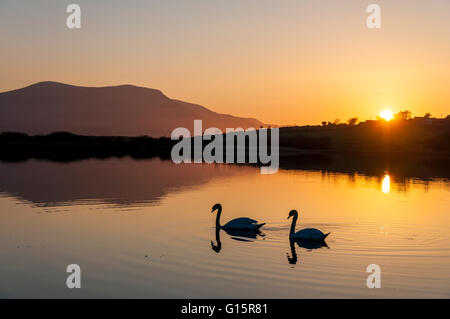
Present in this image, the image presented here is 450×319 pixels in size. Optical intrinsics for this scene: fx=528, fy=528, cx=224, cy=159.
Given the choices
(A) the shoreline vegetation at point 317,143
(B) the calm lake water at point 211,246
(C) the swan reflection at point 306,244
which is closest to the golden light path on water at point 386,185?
(B) the calm lake water at point 211,246

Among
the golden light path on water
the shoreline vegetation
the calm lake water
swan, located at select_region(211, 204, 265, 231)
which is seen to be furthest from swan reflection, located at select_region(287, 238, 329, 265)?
the shoreline vegetation

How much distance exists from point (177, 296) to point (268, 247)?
5.79 metres

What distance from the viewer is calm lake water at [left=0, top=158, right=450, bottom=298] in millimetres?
12312

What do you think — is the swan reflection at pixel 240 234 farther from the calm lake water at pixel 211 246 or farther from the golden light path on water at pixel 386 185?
the golden light path on water at pixel 386 185

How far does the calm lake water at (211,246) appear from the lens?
40.4ft

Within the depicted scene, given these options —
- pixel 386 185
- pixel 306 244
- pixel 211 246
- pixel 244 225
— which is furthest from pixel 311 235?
pixel 386 185

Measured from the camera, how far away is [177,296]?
11.5m

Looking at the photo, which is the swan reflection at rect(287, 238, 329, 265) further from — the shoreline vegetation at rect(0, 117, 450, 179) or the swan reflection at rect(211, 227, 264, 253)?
the shoreline vegetation at rect(0, 117, 450, 179)

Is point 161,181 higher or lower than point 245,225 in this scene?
higher

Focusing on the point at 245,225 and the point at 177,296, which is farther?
the point at 245,225

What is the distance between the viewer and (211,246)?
1670cm
